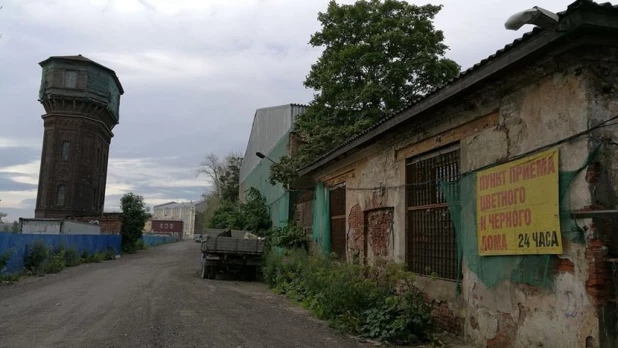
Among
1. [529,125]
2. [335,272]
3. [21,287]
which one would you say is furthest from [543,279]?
[21,287]

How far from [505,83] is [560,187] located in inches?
67.1

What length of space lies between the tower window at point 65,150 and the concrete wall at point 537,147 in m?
42.2

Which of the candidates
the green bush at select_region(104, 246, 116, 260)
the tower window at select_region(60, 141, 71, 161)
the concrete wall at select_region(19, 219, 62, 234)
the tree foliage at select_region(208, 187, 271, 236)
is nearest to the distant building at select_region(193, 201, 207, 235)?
the tower window at select_region(60, 141, 71, 161)

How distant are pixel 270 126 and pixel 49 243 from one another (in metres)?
15.5

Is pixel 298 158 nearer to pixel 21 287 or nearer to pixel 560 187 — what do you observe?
pixel 21 287

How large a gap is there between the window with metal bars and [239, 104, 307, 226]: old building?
1246 centimetres

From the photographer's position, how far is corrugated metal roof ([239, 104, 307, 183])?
27.0m

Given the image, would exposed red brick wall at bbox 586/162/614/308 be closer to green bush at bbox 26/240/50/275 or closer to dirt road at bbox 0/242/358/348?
dirt road at bbox 0/242/358/348

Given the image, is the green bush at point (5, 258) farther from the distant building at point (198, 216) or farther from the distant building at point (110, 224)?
the distant building at point (198, 216)

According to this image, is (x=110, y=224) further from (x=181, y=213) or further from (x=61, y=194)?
(x=181, y=213)

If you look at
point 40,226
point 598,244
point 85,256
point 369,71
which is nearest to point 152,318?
point 598,244

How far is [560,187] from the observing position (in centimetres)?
520

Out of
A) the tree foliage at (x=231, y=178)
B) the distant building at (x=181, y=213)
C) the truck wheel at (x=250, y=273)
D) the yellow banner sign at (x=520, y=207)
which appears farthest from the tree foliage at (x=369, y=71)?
the distant building at (x=181, y=213)

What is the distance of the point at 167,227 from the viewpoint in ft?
333
